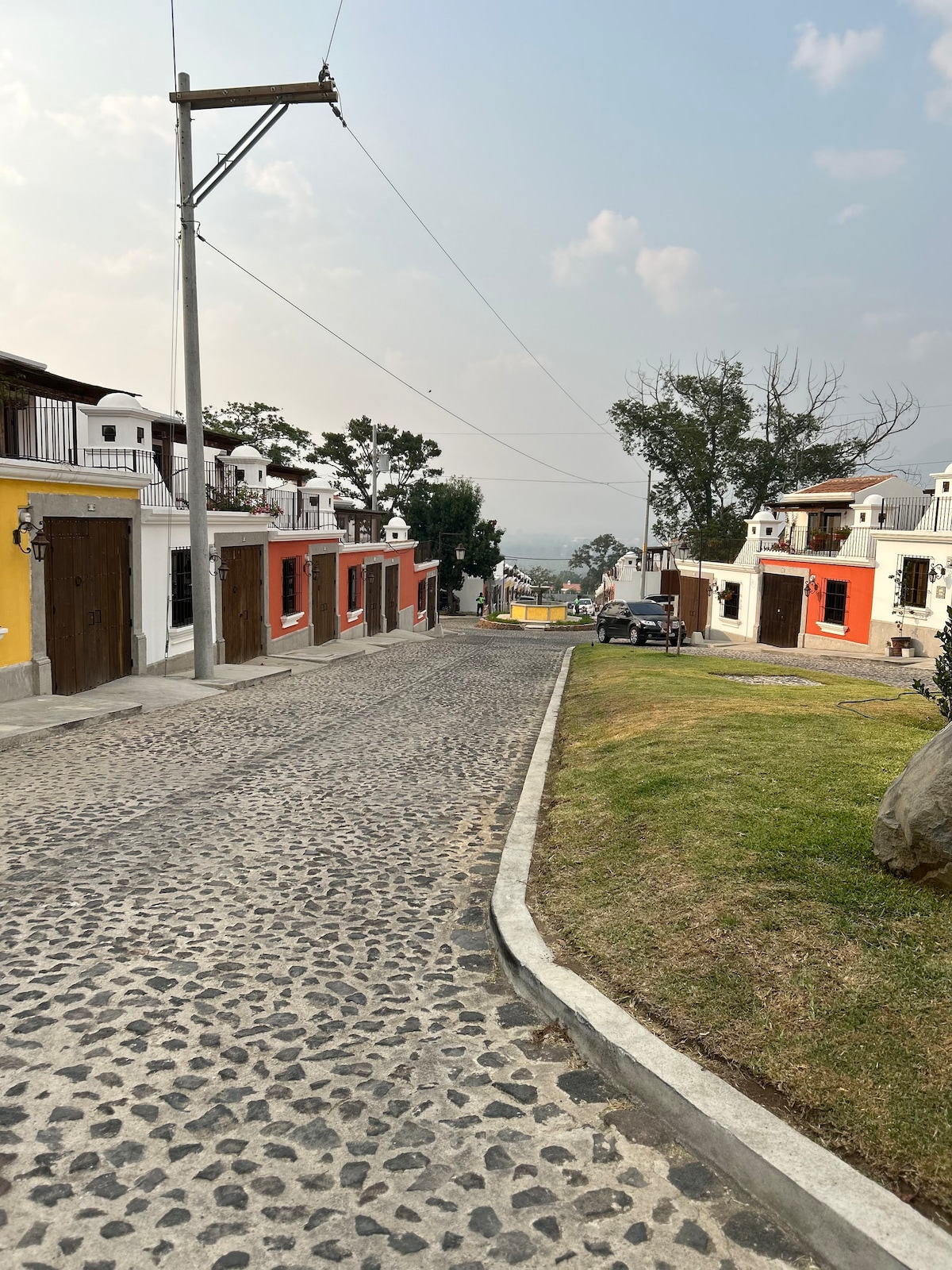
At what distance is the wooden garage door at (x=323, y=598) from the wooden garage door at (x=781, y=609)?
15725 millimetres

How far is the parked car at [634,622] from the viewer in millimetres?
29453

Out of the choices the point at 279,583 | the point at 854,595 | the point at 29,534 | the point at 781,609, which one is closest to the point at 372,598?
the point at 279,583

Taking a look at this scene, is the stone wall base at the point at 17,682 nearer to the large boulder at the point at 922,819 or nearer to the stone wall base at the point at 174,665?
the stone wall base at the point at 174,665

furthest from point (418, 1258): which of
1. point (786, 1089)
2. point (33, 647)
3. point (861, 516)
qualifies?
point (861, 516)

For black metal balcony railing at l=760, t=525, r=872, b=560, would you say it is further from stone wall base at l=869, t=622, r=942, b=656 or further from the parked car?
the parked car

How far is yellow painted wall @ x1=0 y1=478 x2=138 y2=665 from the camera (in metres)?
11.3

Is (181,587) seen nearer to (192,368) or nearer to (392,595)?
(192,368)

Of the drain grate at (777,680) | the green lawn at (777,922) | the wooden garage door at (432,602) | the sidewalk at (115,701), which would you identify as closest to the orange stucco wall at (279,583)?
the sidewalk at (115,701)

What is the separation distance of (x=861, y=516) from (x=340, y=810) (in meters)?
24.1

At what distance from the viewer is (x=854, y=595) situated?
26703mm

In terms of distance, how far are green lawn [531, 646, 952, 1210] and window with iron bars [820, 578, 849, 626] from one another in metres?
20.0

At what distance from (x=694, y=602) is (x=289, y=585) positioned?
854 inches

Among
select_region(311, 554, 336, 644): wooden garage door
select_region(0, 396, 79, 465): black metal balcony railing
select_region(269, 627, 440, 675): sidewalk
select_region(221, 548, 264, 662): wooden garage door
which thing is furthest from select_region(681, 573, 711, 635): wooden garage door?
select_region(0, 396, 79, 465): black metal balcony railing

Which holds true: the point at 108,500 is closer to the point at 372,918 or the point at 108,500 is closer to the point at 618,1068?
the point at 372,918
